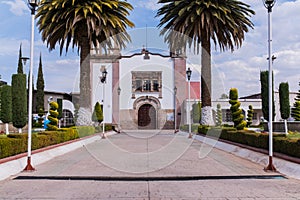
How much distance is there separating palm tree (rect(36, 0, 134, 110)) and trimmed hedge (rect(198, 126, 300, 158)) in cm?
798

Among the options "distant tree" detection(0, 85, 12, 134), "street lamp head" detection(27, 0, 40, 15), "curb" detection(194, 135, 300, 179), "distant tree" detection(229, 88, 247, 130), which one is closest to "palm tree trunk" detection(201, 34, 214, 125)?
"distant tree" detection(229, 88, 247, 130)

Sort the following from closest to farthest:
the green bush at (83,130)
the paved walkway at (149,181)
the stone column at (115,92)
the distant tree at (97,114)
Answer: the paved walkway at (149,181)
the green bush at (83,130)
the distant tree at (97,114)
the stone column at (115,92)

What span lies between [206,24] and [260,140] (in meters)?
9.35

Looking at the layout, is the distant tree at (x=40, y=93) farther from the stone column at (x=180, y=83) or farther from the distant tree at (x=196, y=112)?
the distant tree at (x=196, y=112)

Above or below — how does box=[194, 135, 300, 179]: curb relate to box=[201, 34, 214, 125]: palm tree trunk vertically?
below

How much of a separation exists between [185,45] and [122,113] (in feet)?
58.8

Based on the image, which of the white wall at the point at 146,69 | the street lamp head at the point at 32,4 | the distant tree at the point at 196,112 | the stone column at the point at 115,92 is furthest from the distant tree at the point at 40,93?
the street lamp head at the point at 32,4

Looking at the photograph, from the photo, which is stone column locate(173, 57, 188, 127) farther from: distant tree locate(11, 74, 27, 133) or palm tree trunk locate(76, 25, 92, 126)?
distant tree locate(11, 74, 27, 133)

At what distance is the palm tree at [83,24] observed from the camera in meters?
18.7

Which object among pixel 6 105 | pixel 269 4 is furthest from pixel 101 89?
pixel 269 4

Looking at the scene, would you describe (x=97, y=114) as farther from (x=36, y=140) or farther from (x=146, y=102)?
(x=36, y=140)

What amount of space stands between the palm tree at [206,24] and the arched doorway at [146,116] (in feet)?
59.3

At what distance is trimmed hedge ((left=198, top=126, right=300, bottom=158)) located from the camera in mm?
9312

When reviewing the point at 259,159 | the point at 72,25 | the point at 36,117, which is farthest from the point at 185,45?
the point at 36,117
